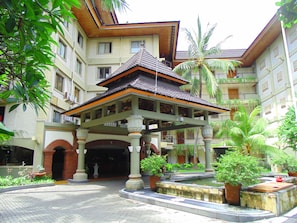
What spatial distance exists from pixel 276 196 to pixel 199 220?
217 centimetres

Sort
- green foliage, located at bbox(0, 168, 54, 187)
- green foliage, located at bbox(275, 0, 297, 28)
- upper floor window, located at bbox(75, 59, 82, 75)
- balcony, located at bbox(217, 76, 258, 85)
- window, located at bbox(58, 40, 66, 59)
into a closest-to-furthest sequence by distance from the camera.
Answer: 1. green foliage, located at bbox(275, 0, 297, 28)
2. green foliage, located at bbox(0, 168, 54, 187)
3. window, located at bbox(58, 40, 66, 59)
4. upper floor window, located at bbox(75, 59, 82, 75)
5. balcony, located at bbox(217, 76, 258, 85)

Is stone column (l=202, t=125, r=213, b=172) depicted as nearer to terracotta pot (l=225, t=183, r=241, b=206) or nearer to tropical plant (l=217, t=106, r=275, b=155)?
A: tropical plant (l=217, t=106, r=275, b=155)

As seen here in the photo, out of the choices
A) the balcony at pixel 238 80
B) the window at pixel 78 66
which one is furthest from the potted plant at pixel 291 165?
the balcony at pixel 238 80

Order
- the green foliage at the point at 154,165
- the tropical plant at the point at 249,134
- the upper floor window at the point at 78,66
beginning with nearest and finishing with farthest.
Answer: the green foliage at the point at 154,165, the tropical plant at the point at 249,134, the upper floor window at the point at 78,66

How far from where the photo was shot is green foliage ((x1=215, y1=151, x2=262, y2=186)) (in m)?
6.49

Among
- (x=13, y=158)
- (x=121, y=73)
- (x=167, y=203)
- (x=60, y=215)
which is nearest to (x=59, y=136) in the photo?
(x=13, y=158)

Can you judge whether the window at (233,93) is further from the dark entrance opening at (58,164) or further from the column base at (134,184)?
the column base at (134,184)

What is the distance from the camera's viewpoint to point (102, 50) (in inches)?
869

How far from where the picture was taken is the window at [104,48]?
22.0 meters

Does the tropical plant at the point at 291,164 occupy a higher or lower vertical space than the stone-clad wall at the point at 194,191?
higher

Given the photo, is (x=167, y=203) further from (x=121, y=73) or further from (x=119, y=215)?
(x=121, y=73)

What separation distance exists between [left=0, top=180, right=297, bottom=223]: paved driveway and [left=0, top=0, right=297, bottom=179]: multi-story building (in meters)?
5.27

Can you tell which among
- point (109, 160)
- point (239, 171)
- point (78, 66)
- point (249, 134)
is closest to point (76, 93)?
point (78, 66)

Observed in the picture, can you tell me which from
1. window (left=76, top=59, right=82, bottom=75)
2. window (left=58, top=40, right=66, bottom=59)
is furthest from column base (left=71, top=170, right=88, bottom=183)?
window (left=76, top=59, right=82, bottom=75)
